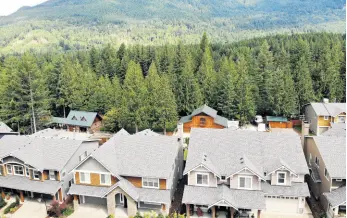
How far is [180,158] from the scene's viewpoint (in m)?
40.3

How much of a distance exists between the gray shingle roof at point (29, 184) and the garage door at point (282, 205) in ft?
73.3

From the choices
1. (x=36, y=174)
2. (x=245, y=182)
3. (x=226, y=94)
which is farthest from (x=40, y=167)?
(x=226, y=94)

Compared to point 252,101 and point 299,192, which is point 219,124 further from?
point 299,192

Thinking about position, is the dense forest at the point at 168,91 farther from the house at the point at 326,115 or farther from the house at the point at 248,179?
the house at the point at 248,179

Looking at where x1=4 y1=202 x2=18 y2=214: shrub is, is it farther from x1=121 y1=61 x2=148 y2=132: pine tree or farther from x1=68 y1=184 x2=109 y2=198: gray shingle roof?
x1=121 y1=61 x2=148 y2=132: pine tree

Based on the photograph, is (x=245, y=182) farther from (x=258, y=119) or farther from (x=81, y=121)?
(x=81, y=121)

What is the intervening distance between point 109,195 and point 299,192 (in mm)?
18880

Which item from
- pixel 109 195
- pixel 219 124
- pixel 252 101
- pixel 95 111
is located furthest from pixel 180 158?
pixel 95 111

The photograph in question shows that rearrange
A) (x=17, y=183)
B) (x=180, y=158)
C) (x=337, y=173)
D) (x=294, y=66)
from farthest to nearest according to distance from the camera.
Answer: (x=294, y=66) < (x=180, y=158) < (x=17, y=183) < (x=337, y=173)

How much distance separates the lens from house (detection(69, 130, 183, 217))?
3281 cm

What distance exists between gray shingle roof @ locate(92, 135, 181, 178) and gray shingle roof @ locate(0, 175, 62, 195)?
20.1 ft

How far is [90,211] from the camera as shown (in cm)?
3456

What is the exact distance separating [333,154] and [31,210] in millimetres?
32507

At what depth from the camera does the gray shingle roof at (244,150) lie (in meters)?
33.2
